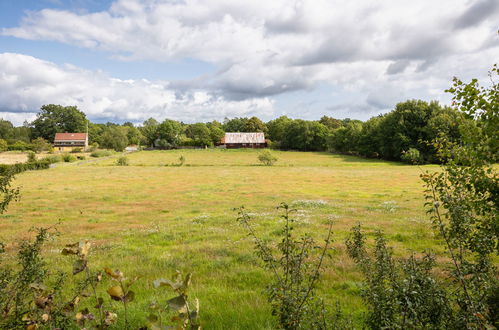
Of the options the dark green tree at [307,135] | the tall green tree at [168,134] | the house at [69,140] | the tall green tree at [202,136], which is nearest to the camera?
the dark green tree at [307,135]

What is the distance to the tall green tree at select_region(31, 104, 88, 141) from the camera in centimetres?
14175

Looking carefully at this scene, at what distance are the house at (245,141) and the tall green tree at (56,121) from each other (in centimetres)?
7617

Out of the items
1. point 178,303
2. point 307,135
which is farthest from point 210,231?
point 307,135

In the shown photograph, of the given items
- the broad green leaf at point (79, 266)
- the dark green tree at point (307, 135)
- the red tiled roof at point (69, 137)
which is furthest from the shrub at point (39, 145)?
the broad green leaf at point (79, 266)

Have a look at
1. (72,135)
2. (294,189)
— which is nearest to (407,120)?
(294,189)

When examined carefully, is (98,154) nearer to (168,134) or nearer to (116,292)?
(168,134)

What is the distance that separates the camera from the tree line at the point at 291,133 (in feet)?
258

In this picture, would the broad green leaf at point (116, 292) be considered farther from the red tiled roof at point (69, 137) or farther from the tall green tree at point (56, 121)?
the tall green tree at point (56, 121)

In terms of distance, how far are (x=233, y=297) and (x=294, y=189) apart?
91.3 feet

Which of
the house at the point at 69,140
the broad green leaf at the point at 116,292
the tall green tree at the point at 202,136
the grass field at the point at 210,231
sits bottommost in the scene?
the grass field at the point at 210,231

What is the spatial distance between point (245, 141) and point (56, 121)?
94.4 meters

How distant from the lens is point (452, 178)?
21.8ft

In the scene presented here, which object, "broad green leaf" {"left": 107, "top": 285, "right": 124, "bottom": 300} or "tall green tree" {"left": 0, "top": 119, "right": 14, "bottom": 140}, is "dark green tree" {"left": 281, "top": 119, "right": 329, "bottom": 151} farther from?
"tall green tree" {"left": 0, "top": 119, "right": 14, "bottom": 140}

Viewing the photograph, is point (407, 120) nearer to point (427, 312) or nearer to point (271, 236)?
point (271, 236)
